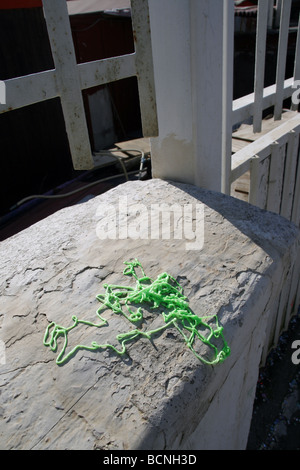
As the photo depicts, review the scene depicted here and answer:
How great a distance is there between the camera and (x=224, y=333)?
3.95ft

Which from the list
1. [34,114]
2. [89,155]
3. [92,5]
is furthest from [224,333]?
[92,5]

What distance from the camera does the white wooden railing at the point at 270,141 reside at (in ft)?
7.86

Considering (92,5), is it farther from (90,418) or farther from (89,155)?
(90,418)

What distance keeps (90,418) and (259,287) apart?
779mm

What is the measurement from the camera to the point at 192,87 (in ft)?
5.77

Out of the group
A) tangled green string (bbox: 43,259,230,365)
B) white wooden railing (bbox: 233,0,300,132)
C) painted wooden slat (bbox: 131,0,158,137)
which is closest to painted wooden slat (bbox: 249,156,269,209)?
white wooden railing (bbox: 233,0,300,132)

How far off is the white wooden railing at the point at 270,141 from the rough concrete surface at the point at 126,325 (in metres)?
0.87

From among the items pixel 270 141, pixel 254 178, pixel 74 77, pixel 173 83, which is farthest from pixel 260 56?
pixel 74 77

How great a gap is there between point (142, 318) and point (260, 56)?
211cm

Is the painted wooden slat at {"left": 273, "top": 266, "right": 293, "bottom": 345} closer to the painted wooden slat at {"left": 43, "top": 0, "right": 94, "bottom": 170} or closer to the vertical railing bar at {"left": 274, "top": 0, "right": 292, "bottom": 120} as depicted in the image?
the vertical railing bar at {"left": 274, "top": 0, "right": 292, "bottom": 120}

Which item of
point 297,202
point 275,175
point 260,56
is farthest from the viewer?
point 297,202

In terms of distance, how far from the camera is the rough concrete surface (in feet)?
3.10

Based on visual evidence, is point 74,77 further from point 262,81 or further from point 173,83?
point 262,81
